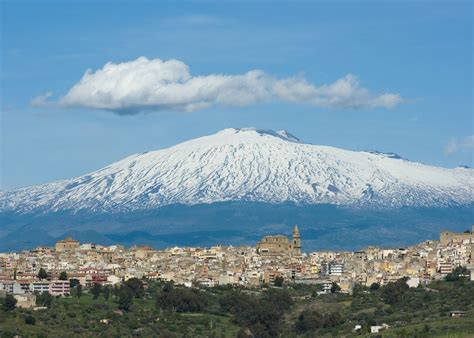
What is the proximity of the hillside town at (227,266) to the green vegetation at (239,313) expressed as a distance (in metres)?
4.26

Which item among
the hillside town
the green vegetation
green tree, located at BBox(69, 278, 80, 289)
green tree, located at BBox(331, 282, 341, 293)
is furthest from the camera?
green tree, located at BBox(331, 282, 341, 293)

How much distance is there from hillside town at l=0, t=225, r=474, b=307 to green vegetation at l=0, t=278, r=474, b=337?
4259 mm

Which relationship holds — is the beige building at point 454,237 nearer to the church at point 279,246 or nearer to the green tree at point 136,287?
the church at point 279,246

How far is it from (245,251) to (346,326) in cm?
4965

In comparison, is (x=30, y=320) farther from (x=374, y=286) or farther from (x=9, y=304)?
(x=374, y=286)

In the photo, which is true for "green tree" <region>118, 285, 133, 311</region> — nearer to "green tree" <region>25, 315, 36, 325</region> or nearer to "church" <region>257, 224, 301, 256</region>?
"green tree" <region>25, 315, 36, 325</region>

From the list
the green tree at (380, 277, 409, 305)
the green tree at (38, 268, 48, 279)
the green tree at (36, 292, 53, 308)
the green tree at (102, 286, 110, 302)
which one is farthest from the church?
the green tree at (36, 292, 53, 308)

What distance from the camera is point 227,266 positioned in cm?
10688

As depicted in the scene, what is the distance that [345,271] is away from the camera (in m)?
107

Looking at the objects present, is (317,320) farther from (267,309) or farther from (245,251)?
(245,251)

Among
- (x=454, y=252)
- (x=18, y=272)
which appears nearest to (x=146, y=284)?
(x=18, y=272)

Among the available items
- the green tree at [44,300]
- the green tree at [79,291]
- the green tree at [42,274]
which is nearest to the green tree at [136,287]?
the green tree at [79,291]

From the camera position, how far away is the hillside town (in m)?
91.6

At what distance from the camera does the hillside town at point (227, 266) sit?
9156cm
